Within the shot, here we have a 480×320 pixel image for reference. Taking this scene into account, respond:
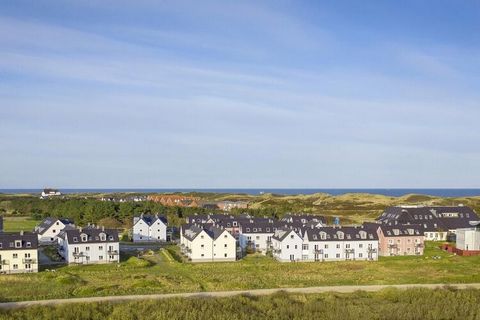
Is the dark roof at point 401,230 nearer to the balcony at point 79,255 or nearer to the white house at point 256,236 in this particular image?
the white house at point 256,236

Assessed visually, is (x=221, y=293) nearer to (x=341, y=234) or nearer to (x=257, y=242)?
(x=341, y=234)

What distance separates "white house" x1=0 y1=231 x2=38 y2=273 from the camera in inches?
2058

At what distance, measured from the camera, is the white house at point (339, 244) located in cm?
6034

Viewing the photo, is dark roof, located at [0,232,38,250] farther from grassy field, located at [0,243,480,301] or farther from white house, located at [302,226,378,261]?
white house, located at [302,226,378,261]

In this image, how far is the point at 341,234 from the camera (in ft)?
201

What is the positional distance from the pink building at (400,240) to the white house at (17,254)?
4179 cm

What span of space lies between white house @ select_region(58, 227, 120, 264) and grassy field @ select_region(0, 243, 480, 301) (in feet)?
7.28

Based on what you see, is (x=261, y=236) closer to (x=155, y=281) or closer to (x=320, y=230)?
(x=320, y=230)

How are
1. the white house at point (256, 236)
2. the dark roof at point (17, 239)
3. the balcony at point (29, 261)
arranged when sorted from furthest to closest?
1. the white house at point (256, 236)
2. the balcony at point (29, 261)
3. the dark roof at point (17, 239)

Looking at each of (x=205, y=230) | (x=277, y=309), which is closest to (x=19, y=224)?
(x=205, y=230)

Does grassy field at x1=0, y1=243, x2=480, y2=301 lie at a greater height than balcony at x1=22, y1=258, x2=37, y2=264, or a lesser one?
lesser

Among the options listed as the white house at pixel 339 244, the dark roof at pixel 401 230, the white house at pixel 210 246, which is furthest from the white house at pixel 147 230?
the dark roof at pixel 401 230

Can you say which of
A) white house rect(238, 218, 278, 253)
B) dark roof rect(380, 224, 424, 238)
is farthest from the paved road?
white house rect(238, 218, 278, 253)

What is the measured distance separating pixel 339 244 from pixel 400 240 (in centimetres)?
908
